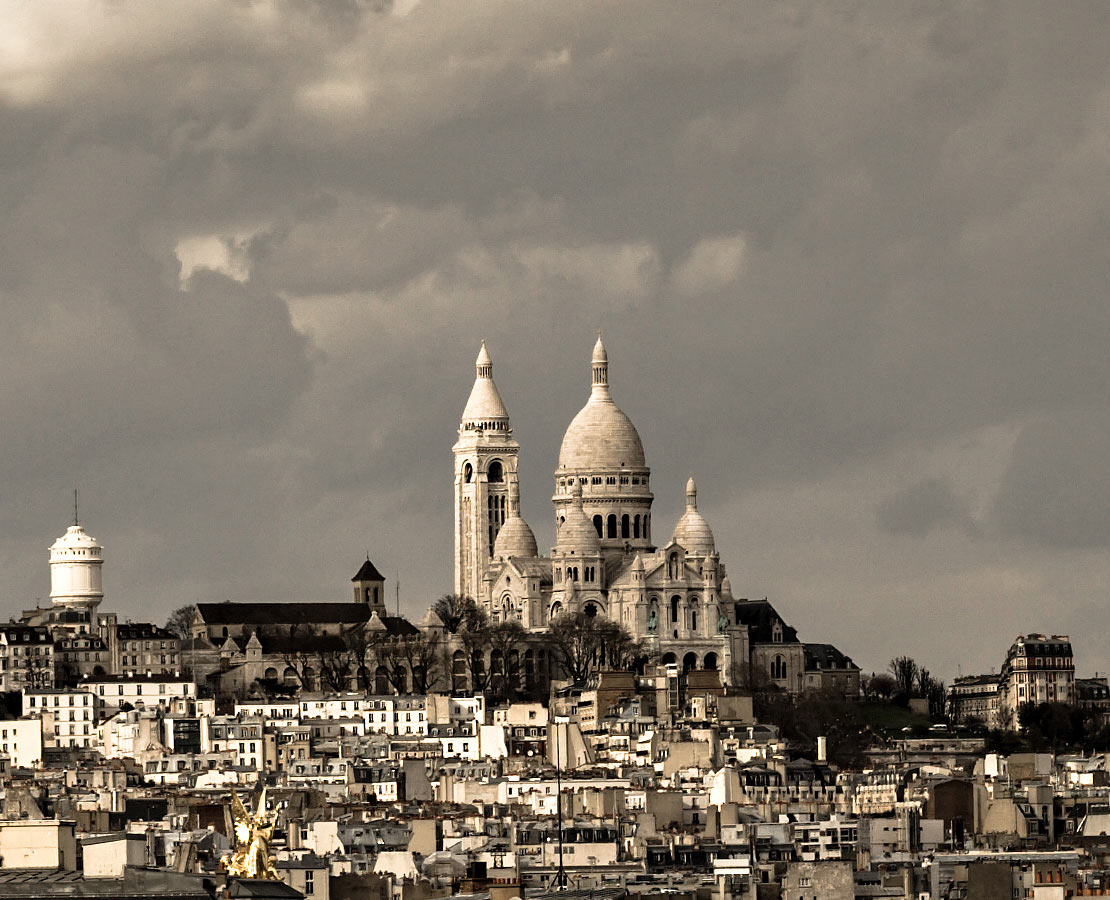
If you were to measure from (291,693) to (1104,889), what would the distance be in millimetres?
97066

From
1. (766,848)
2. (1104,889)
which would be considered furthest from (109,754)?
(1104,889)

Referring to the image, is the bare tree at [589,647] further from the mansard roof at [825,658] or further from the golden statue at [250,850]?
the golden statue at [250,850]

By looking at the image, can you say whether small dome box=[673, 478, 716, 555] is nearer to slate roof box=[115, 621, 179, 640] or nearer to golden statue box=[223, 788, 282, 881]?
slate roof box=[115, 621, 179, 640]

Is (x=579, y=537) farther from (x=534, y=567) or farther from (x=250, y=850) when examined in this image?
(x=250, y=850)

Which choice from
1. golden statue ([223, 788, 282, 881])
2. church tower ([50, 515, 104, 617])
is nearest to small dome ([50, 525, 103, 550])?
church tower ([50, 515, 104, 617])

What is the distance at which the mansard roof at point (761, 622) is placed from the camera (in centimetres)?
19501

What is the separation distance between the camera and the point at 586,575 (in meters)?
192

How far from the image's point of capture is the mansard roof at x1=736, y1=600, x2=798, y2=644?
640 ft

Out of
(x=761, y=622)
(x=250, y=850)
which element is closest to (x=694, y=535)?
(x=761, y=622)

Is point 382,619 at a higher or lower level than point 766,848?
higher

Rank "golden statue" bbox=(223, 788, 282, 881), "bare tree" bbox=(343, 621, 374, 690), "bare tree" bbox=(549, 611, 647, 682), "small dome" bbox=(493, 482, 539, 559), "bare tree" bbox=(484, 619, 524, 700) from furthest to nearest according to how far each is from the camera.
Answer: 1. "small dome" bbox=(493, 482, 539, 559)
2. "bare tree" bbox=(343, 621, 374, 690)
3. "bare tree" bbox=(549, 611, 647, 682)
4. "bare tree" bbox=(484, 619, 524, 700)
5. "golden statue" bbox=(223, 788, 282, 881)

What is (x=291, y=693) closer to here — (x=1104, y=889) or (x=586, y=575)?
(x=586, y=575)

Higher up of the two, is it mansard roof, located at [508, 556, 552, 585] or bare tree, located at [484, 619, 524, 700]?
mansard roof, located at [508, 556, 552, 585]

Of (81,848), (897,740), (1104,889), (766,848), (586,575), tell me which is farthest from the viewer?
(586,575)
